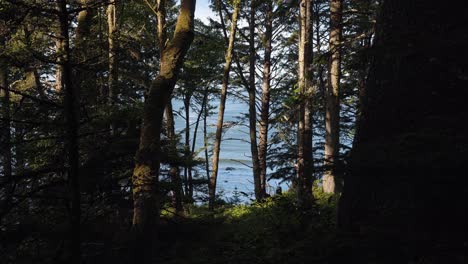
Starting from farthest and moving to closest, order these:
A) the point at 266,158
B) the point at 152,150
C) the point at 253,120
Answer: the point at 253,120
the point at 152,150
the point at 266,158

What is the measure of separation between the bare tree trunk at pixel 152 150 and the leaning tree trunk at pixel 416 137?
2969 millimetres

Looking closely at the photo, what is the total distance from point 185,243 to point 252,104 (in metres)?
11.3

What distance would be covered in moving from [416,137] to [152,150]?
4.06 metres

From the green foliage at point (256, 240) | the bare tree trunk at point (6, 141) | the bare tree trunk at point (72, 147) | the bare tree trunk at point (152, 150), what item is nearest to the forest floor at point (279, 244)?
the green foliage at point (256, 240)

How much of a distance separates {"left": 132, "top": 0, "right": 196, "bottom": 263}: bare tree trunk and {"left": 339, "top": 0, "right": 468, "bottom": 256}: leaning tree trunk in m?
2.97

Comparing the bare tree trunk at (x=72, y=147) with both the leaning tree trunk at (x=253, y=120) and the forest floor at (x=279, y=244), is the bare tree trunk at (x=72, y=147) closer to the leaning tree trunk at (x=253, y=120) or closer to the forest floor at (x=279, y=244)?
the forest floor at (x=279, y=244)

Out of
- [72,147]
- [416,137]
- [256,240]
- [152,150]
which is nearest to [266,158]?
[152,150]

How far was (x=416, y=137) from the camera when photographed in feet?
8.48

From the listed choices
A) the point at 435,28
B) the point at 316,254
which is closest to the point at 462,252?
the point at 316,254

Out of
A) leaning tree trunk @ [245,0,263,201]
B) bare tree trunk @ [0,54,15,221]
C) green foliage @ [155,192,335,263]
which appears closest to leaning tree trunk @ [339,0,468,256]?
green foliage @ [155,192,335,263]

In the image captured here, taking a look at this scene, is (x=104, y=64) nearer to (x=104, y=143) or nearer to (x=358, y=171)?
(x=104, y=143)

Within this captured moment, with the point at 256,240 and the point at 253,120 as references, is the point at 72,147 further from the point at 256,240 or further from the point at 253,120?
the point at 253,120

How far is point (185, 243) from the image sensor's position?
597cm

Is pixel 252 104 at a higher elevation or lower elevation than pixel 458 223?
higher
